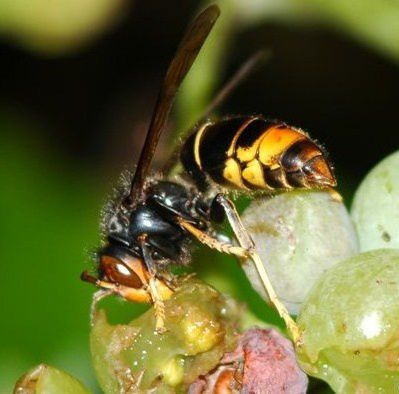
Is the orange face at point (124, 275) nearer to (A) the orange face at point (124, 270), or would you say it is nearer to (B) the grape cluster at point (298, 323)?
(A) the orange face at point (124, 270)

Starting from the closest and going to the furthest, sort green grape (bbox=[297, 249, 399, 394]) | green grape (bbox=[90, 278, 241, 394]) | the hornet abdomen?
green grape (bbox=[297, 249, 399, 394]) < green grape (bbox=[90, 278, 241, 394]) < the hornet abdomen

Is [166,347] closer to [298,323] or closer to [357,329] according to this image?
[298,323]

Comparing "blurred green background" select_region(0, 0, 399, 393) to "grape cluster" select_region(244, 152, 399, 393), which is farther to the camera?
"blurred green background" select_region(0, 0, 399, 393)

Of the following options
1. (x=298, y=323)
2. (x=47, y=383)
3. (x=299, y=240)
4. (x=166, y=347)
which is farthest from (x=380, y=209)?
(x=47, y=383)

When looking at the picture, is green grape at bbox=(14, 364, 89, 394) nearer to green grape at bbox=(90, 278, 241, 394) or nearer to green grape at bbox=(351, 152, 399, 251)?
green grape at bbox=(90, 278, 241, 394)

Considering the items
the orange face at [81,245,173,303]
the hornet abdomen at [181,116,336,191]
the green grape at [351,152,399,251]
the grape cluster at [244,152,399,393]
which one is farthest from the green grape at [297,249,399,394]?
the orange face at [81,245,173,303]

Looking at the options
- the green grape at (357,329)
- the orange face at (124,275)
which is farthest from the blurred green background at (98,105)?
the green grape at (357,329)
